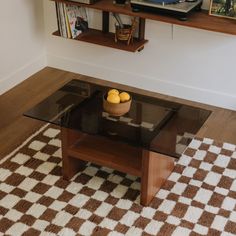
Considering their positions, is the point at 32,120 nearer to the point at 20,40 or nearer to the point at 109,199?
the point at 20,40

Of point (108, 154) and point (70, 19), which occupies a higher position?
point (70, 19)

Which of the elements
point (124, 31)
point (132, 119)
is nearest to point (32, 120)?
point (124, 31)

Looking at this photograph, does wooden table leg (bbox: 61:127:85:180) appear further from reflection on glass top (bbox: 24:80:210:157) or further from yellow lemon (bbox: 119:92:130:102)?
yellow lemon (bbox: 119:92:130:102)

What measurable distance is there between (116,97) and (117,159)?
312mm

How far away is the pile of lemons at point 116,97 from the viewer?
254 centimetres

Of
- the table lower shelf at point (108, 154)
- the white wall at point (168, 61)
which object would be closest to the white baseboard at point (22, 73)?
the white wall at point (168, 61)

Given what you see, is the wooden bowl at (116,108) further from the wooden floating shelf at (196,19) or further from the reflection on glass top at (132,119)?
the wooden floating shelf at (196,19)

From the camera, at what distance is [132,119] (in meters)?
2.53

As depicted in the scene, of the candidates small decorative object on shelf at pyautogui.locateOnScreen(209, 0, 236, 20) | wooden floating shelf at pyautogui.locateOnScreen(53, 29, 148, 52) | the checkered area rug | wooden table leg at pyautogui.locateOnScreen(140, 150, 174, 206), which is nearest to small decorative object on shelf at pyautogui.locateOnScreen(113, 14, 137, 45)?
wooden floating shelf at pyautogui.locateOnScreen(53, 29, 148, 52)

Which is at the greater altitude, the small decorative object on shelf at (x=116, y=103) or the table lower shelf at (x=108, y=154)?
the small decorative object on shelf at (x=116, y=103)

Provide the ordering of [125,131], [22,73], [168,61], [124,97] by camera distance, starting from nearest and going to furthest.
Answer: [125,131] → [124,97] → [168,61] → [22,73]

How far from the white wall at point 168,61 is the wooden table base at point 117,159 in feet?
3.03

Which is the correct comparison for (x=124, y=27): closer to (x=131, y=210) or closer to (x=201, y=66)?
(x=201, y=66)

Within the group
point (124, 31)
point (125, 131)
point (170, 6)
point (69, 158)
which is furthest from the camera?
point (124, 31)
